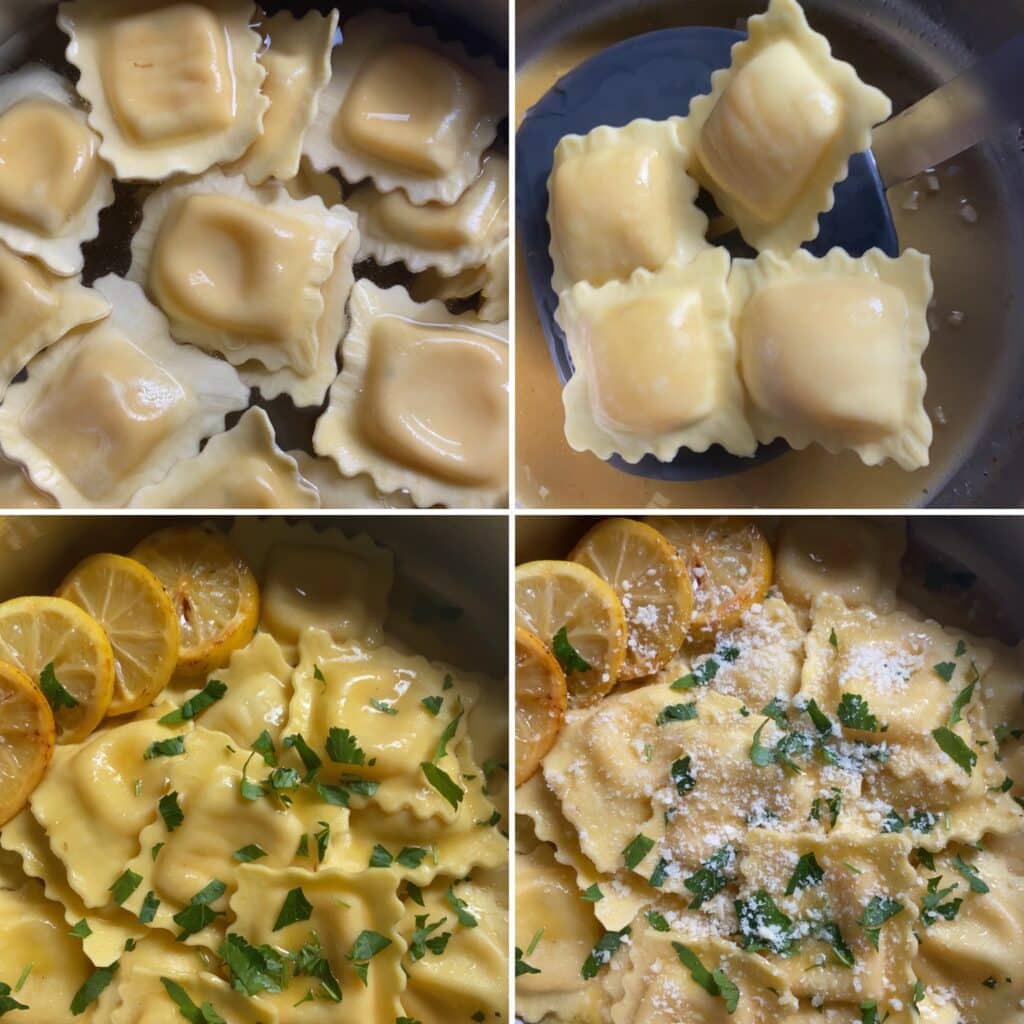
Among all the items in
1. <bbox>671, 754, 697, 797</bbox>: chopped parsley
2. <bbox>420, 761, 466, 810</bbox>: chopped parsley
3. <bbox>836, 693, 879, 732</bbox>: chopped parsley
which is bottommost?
<bbox>420, 761, 466, 810</bbox>: chopped parsley

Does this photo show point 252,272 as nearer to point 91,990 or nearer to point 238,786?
point 238,786

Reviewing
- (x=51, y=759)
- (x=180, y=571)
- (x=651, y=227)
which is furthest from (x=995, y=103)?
(x=51, y=759)

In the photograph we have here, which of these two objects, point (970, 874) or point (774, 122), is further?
point (970, 874)

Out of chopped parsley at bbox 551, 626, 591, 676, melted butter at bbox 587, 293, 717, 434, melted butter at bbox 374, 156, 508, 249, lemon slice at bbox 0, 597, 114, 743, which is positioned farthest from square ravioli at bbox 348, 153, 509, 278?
lemon slice at bbox 0, 597, 114, 743

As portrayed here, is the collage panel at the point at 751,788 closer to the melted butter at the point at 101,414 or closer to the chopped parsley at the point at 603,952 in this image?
the chopped parsley at the point at 603,952

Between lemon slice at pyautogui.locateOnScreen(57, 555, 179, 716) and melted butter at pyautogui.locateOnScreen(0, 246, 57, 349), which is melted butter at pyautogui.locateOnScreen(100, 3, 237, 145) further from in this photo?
lemon slice at pyautogui.locateOnScreen(57, 555, 179, 716)

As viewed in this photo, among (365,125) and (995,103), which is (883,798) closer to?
(995,103)

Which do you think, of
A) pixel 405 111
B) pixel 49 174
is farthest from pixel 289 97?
pixel 49 174
